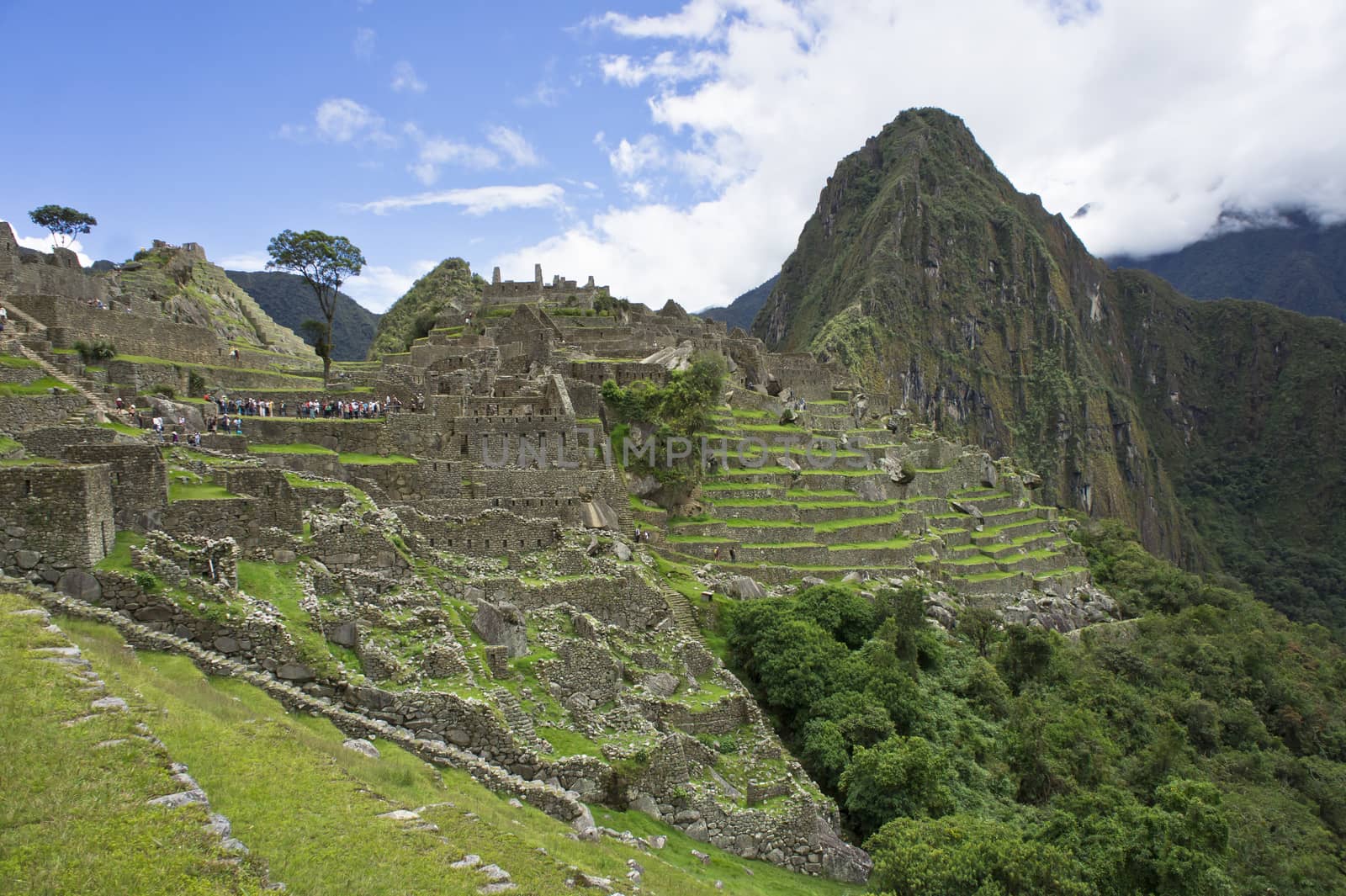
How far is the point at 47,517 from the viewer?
11906 millimetres

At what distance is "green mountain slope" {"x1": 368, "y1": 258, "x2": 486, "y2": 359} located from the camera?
62188 mm

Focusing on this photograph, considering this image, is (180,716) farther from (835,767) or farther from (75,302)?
(75,302)

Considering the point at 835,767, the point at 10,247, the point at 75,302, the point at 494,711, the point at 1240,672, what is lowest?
the point at 1240,672

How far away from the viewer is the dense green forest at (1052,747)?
18.0 meters

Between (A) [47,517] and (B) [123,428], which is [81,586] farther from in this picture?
(B) [123,428]

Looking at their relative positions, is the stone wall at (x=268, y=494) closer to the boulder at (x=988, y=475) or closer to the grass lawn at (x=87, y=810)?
the grass lawn at (x=87, y=810)

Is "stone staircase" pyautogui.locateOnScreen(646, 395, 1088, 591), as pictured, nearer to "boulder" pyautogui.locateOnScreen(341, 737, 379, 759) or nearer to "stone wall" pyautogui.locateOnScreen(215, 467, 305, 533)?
"stone wall" pyautogui.locateOnScreen(215, 467, 305, 533)

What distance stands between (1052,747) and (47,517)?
31599 mm

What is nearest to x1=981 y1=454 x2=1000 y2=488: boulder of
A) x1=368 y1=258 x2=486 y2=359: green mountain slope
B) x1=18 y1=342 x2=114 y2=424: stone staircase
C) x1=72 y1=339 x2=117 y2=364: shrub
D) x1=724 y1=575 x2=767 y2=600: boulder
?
x1=724 y1=575 x2=767 y2=600: boulder

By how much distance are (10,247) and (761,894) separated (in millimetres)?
34951

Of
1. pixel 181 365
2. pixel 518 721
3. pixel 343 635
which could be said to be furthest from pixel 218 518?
pixel 181 365

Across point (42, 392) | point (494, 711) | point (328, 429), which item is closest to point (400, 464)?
point (328, 429)

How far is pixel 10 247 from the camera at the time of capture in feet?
93.5

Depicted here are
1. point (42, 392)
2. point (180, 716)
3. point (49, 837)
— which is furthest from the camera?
point (42, 392)
